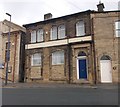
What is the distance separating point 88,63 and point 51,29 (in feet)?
23.7

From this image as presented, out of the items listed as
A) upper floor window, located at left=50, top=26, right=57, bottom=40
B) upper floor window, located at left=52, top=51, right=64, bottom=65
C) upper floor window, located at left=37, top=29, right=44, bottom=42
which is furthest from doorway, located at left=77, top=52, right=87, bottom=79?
upper floor window, located at left=37, top=29, right=44, bottom=42

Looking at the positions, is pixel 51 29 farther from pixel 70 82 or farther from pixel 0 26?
pixel 0 26

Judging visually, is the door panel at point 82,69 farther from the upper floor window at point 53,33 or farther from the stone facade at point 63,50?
the upper floor window at point 53,33

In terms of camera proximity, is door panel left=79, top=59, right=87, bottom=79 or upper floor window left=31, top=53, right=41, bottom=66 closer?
door panel left=79, top=59, right=87, bottom=79

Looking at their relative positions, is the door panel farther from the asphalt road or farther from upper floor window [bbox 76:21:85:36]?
the asphalt road

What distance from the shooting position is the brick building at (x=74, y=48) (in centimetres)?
2138

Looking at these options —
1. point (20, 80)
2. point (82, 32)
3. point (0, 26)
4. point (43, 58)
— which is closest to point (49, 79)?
point (43, 58)

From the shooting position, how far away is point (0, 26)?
31875 millimetres

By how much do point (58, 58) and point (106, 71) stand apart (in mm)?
6321

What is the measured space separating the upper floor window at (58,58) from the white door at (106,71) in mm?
5191

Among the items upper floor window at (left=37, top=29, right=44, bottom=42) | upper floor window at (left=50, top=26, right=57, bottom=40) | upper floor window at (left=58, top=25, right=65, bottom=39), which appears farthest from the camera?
upper floor window at (left=37, top=29, right=44, bottom=42)

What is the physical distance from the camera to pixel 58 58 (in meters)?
24.5

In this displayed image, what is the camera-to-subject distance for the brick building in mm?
21375

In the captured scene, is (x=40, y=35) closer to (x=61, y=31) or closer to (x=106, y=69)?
(x=61, y=31)
